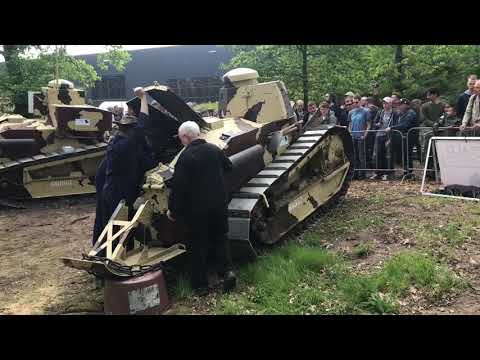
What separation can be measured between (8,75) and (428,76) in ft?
49.8

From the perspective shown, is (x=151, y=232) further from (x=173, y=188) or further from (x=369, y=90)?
(x=369, y=90)

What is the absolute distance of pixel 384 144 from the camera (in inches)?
478

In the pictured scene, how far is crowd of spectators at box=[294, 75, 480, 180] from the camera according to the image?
448 inches

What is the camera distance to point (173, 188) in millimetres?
6375

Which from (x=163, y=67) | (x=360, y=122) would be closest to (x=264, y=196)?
(x=360, y=122)

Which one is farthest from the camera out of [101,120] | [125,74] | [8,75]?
[125,74]

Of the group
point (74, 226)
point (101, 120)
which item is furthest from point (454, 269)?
point (101, 120)

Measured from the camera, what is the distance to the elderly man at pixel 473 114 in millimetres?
9930

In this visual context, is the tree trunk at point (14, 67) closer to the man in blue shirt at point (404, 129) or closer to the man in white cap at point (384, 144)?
the man in white cap at point (384, 144)

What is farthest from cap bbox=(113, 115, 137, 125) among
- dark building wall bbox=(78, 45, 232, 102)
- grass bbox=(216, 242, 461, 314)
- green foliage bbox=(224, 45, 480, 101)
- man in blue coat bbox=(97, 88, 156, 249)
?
dark building wall bbox=(78, 45, 232, 102)

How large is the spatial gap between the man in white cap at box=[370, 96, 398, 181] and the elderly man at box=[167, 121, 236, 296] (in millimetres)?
6510

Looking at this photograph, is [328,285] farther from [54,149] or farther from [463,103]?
[54,149]

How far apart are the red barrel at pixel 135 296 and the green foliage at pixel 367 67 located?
1229cm

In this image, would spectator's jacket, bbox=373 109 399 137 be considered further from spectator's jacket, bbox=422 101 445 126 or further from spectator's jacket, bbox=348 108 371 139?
spectator's jacket, bbox=422 101 445 126
